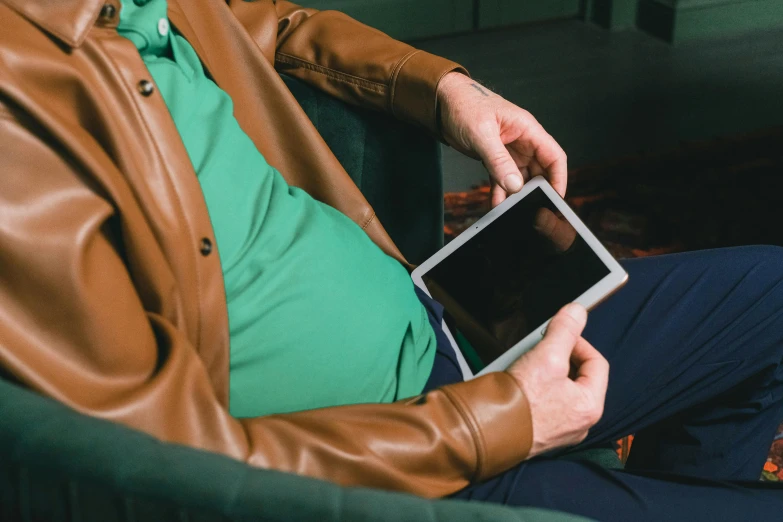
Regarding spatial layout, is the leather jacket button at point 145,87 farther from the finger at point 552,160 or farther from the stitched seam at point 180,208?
the finger at point 552,160

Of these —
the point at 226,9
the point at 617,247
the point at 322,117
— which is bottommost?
the point at 617,247

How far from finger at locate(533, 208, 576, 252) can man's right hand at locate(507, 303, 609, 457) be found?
17 cm

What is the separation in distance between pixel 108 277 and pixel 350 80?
25.4 inches

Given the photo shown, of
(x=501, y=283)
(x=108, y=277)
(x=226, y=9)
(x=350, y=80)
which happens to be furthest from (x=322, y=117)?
(x=108, y=277)

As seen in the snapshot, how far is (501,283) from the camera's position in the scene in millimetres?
988

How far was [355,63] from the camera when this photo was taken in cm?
118

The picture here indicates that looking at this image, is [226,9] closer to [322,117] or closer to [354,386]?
[322,117]

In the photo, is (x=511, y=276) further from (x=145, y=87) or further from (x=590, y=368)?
(x=145, y=87)

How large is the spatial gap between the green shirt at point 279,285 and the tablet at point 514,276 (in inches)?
3.0

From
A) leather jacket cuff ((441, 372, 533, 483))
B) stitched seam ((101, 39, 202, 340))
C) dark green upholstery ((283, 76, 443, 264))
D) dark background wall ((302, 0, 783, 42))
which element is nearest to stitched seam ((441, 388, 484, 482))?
leather jacket cuff ((441, 372, 533, 483))

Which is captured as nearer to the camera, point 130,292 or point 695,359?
point 130,292

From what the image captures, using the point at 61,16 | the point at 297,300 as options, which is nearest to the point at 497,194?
the point at 297,300

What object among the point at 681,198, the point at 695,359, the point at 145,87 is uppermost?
the point at 145,87

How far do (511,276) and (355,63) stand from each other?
43cm
